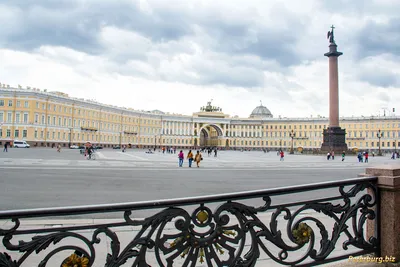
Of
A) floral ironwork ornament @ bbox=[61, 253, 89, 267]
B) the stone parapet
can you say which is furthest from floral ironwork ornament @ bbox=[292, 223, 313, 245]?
floral ironwork ornament @ bbox=[61, 253, 89, 267]

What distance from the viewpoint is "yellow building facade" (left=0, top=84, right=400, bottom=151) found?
8300 centimetres

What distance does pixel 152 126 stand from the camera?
5379 inches

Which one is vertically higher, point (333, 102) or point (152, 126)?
point (152, 126)

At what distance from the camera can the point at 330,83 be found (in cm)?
5662

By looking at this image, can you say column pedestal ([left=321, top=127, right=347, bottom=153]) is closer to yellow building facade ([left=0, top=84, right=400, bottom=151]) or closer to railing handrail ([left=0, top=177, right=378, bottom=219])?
yellow building facade ([left=0, top=84, right=400, bottom=151])

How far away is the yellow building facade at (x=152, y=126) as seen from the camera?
3268 inches

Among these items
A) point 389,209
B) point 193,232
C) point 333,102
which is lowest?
point 193,232

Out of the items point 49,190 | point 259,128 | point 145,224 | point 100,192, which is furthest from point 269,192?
point 259,128

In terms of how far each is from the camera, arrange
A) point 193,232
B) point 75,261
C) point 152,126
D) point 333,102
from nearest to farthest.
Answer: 1. point 75,261
2. point 193,232
3. point 333,102
4. point 152,126

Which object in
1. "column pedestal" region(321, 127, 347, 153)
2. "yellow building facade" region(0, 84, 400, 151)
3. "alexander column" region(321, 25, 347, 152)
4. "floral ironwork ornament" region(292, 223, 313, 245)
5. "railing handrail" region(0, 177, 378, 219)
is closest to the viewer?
"railing handrail" region(0, 177, 378, 219)

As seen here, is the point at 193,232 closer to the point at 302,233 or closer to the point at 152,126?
the point at 302,233

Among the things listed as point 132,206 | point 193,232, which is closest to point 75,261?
point 132,206

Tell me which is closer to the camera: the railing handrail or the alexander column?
the railing handrail

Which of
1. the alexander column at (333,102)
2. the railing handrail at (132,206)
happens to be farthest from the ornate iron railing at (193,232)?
the alexander column at (333,102)
